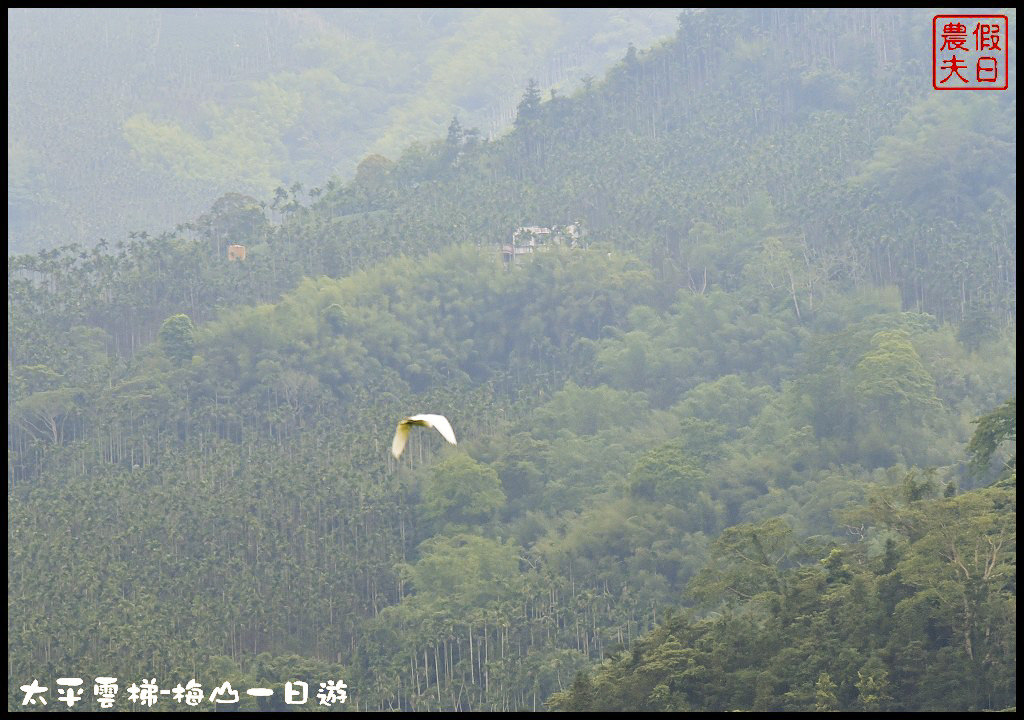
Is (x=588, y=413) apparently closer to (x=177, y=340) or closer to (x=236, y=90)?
(x=177, y=340)

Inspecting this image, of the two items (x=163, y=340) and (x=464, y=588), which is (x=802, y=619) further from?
(x=163, y=340)

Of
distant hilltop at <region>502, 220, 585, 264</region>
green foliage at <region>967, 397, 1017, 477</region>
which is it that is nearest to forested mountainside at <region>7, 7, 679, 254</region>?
distant hilltop at <region>502, 220, 585, 264</region>

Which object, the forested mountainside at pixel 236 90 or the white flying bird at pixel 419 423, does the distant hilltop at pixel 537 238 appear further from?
the white flying bird at pixel 419 423

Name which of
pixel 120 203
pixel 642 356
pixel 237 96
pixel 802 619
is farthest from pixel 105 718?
pixel 237 96

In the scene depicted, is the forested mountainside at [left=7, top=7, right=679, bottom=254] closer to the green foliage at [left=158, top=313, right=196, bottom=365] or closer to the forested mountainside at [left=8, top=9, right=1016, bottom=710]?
the forested mountainside at [left=8, top=9, right=1016, bottom=710]

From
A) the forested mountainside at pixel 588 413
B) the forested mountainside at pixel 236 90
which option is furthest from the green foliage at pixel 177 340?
the forested mountainside at pixel 236 90

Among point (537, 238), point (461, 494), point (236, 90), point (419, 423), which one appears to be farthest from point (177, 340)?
point (236, 90)
